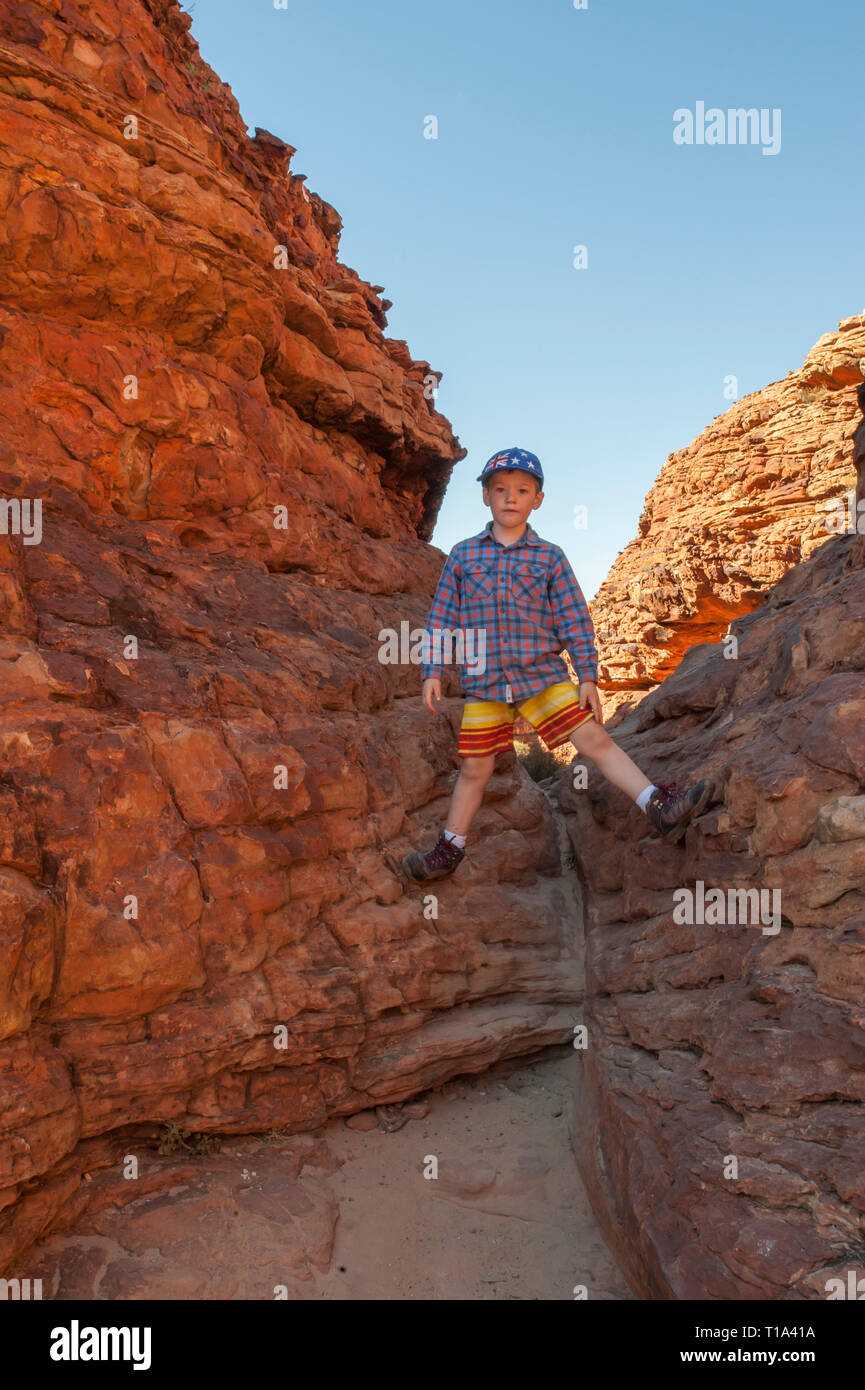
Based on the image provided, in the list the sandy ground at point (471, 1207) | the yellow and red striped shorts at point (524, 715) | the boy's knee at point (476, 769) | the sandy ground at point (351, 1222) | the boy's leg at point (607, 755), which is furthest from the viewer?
the boy's knee at point (476, 769)

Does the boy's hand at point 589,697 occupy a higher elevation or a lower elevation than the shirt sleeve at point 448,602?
lower

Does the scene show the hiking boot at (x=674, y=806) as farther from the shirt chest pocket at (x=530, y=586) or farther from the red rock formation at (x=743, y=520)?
the red rock formation at (x=743, y=520)

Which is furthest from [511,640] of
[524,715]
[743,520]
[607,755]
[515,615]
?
[743,520]

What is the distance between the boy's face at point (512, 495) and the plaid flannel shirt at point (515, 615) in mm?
138

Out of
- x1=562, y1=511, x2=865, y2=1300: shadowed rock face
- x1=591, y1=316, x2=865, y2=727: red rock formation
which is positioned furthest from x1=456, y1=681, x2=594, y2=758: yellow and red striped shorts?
x1=591, y1=316, x2=865, y2=727: red rock formation

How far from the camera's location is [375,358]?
286 inches

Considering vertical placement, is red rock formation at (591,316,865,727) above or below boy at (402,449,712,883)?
above

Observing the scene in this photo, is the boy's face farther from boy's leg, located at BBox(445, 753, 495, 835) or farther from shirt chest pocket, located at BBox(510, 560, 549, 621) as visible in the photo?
boy's leg, located at BBox(445, 753, 495, 835)

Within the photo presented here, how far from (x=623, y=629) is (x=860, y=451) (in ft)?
52.8

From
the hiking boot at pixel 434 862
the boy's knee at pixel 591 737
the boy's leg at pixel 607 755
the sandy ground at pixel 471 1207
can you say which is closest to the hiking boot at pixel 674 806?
the boy's leg at pixel 607 755

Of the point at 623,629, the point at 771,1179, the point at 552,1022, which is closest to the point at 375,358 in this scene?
the point at 552,1022

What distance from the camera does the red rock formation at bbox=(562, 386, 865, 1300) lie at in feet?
7.89

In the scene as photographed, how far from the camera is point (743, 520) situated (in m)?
19.4

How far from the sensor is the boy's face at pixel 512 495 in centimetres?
436
